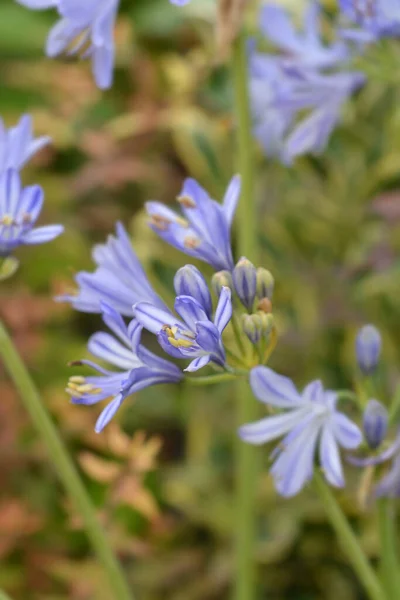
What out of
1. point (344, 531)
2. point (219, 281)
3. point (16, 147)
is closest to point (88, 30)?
point (16, 147)

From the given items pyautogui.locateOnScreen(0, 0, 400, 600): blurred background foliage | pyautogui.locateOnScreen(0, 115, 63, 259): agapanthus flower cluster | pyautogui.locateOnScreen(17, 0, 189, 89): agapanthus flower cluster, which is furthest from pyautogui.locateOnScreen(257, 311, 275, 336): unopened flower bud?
pyautogui.locateOnScreen(0, 0, 400, 600): blurred background foliage

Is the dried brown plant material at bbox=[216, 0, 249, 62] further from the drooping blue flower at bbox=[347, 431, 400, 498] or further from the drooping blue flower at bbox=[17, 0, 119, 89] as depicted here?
the drooping blue flower at bbox=[347, 431, 400, 498]

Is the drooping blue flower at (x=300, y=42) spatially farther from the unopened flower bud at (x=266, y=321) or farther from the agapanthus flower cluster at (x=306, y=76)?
the unopened flower bud at (x=266, y=321)

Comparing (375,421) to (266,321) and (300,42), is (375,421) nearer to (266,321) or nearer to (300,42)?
(266,321)

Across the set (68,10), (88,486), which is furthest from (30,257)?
(68,10)

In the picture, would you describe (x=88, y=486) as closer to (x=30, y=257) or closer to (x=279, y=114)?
(x=30, y=257)

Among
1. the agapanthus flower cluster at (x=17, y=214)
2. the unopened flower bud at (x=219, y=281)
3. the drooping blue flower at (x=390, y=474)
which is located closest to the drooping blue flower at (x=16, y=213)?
the agapanthus flower cluster at (x=17, y=214)
